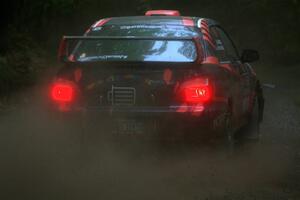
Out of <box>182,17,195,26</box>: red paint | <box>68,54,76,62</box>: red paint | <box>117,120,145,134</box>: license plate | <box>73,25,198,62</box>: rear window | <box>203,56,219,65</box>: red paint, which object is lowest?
<box>117,120,145,134</box>: license plate

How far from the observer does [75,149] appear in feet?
24.4

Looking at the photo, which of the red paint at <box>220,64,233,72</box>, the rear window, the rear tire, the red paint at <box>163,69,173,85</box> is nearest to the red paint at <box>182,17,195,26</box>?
the rear window

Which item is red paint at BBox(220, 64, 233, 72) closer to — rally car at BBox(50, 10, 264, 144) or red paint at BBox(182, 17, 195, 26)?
rally car at BBox(50, 10, 264, 144)

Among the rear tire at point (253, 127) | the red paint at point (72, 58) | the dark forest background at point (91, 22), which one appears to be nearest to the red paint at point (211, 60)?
A: the red paint at point (72, 58)

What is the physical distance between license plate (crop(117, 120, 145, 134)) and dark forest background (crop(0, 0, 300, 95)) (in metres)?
7.36

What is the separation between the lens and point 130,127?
7238 millimetres

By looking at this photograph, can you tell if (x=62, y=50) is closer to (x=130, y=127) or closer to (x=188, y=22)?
(x=130, y=127)

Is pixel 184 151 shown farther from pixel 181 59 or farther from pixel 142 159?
pixel 181 59

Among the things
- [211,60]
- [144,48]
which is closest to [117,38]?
[144,48]

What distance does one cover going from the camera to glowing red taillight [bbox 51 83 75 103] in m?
7.35

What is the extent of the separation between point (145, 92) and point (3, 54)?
9527 mm

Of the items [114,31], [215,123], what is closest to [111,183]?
[215,123]

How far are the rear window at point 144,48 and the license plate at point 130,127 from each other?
2.03 ft

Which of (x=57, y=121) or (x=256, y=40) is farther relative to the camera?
(x=256, y=40)
